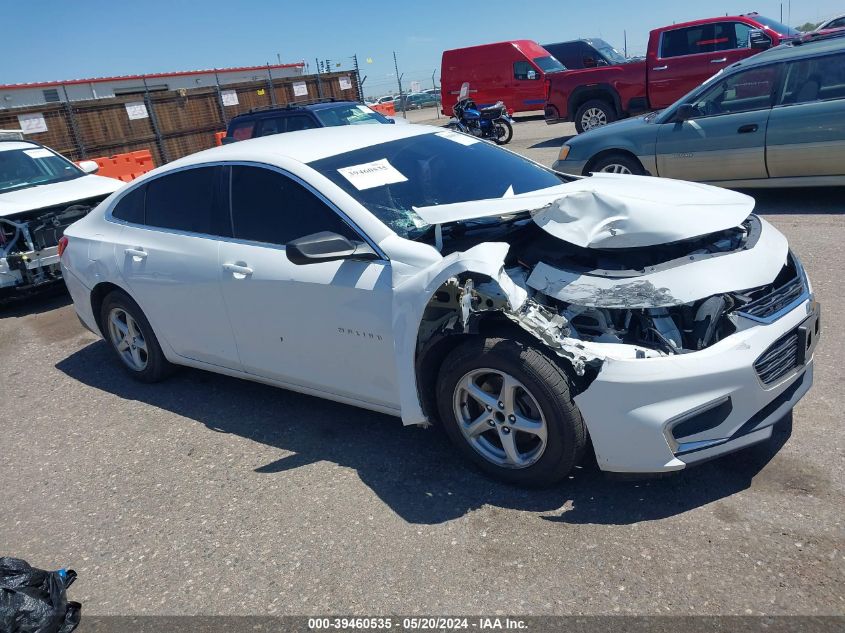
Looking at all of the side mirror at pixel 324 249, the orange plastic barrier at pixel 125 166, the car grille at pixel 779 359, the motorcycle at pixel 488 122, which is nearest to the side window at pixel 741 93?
the car grille at pixel 779 359

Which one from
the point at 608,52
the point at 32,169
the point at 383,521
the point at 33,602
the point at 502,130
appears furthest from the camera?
the point at 608,52

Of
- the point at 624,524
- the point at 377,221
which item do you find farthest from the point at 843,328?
the point at 377,221

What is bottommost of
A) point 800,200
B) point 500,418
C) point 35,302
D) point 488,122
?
point 800,200

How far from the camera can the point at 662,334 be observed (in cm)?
311

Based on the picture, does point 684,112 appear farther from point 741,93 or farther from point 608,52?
point 608,52

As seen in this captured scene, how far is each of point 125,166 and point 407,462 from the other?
12.0 m

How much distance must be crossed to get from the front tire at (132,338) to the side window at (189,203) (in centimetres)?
66

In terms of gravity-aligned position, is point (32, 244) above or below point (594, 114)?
above

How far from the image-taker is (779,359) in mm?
3049

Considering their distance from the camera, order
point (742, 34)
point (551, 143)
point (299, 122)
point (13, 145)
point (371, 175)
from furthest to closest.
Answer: point (551, 143), point (742, 34), point (299, 122), point (13, 145), point (371, 175)

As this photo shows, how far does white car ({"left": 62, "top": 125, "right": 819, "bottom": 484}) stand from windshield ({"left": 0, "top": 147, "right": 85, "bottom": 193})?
481 cm

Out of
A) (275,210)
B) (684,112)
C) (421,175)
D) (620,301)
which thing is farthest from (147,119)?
(620,301)

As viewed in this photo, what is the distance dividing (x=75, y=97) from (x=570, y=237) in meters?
28.1

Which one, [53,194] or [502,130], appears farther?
[502,130]
